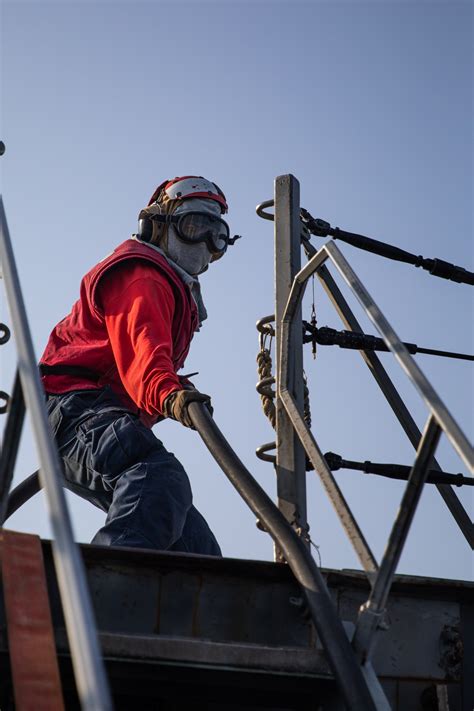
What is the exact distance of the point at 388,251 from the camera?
5023 mm

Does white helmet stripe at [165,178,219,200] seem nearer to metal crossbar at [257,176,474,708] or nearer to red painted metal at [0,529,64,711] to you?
metal crossbar at [257,176,474,708]

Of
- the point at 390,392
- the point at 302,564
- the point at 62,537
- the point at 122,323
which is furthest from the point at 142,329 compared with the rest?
the point at 62,537

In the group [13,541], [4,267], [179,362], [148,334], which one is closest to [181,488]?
[148,334]

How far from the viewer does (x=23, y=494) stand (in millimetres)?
4652

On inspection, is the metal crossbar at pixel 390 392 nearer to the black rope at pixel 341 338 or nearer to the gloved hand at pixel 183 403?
the black rope at pixel 341 338

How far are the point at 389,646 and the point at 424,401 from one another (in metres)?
1.06

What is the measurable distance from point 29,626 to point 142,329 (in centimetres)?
189

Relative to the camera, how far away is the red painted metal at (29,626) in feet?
7.68

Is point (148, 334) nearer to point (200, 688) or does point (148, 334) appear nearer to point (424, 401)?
point (200, 688)

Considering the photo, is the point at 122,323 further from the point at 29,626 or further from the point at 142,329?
the point at 29,626

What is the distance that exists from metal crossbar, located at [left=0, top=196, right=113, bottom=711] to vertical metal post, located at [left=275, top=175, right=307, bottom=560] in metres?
1.46

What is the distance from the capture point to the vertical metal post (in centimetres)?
386

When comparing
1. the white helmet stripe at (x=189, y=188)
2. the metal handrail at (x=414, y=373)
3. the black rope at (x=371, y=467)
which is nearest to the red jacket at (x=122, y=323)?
the white helmet stripe at (x=189, y=188)

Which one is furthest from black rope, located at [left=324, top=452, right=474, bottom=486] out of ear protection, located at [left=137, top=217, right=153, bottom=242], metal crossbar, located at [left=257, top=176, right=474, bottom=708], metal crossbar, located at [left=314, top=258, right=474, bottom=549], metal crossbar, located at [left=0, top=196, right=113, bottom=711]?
metal crossbar, located at [left=0, top=196, right=113, bottom=711]
